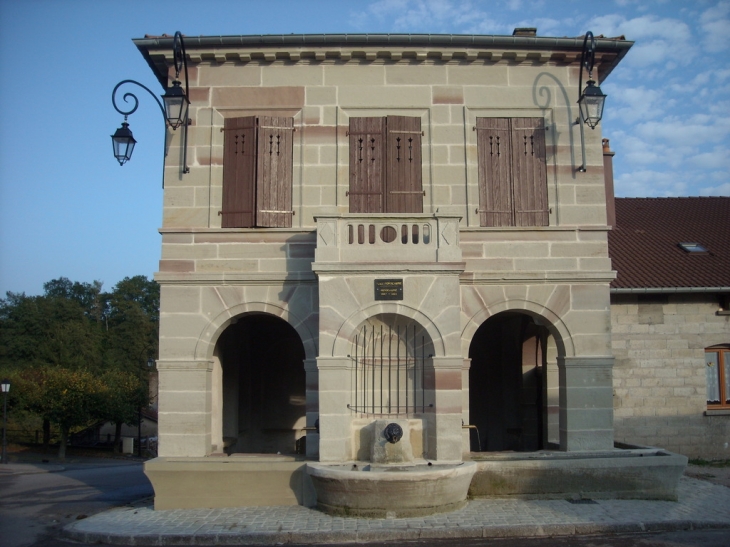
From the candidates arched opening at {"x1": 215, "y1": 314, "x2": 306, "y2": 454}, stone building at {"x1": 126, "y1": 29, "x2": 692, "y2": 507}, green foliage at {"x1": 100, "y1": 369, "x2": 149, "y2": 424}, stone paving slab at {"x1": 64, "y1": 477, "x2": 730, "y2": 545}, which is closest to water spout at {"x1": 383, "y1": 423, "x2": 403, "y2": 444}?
stone building at {"x1": 126, "y1": 29, "x2": 692, "y2": 507}

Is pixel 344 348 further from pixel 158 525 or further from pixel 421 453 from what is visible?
pixel 158 525

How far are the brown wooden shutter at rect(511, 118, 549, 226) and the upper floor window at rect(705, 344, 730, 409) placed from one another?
6864mm

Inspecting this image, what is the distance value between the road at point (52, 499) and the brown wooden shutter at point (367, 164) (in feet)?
22.7

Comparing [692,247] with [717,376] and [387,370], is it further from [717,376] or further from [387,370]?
[387,370]

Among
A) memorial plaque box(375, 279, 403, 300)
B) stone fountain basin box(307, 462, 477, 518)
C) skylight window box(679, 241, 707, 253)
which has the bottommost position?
stone fountain basin box(307, 462, 477, 518)

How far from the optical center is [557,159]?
1230 centimetres

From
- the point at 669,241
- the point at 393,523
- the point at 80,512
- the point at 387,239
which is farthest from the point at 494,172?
the point at 80,512

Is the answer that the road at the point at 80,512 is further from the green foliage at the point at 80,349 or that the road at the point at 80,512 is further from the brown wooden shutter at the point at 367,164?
the green foliage at the point at 80,349

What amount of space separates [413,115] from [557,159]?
103 inches

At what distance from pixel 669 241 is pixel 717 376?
3.71 metres

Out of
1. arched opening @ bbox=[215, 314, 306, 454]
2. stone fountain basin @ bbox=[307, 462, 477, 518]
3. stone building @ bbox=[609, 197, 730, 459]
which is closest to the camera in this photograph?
stone fountain basin @ bbox=[307, 462, 477, 518]

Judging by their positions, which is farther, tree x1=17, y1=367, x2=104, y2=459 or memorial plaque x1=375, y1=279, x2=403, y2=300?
tree x1=17, y1=367, x2=104, y2=459

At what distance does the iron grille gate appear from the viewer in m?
11.3

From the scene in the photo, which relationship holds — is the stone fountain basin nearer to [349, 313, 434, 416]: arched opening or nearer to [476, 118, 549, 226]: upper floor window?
[349, 313, 434, 416]: arched opening
